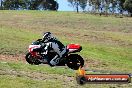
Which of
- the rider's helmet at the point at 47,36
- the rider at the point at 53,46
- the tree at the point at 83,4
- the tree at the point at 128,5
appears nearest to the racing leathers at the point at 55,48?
the rider at the point at 53,46

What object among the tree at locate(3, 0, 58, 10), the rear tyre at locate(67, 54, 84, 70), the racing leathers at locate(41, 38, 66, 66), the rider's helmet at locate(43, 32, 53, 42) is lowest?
the tree at locate(3, 0, 58, 10)

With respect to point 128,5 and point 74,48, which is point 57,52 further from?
point 128,5

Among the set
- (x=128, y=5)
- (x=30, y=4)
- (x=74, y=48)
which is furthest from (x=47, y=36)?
(x=30, y=4)

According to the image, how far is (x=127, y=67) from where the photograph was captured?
28656mm

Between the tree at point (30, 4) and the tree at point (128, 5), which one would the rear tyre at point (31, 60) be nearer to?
the tree at point (128, 5)

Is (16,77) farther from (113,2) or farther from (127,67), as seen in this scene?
(113,2)

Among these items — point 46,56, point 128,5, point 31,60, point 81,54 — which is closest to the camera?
point 46,56

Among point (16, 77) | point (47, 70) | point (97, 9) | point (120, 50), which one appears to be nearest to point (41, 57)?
point (16, 77)

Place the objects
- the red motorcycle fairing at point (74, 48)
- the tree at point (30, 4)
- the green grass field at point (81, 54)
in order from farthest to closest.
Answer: the tree at point (30, 4) → the green grass field at point (81, 54) → the red motorcycle fairing at point (74, 48)

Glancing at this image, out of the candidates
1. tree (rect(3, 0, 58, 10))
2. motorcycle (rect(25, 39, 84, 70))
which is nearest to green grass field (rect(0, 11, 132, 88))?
motorcycle (rect(25, 39, 84, 70))

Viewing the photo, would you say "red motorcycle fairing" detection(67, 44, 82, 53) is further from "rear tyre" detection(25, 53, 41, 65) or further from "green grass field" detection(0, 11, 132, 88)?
"green grass field" detection(0, 11, 132, 88)

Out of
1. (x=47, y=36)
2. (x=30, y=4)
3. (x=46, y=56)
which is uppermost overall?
(x=47, y=36)

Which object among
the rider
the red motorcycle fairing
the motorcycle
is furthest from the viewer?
the motorcycle

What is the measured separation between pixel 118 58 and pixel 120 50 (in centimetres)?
469
